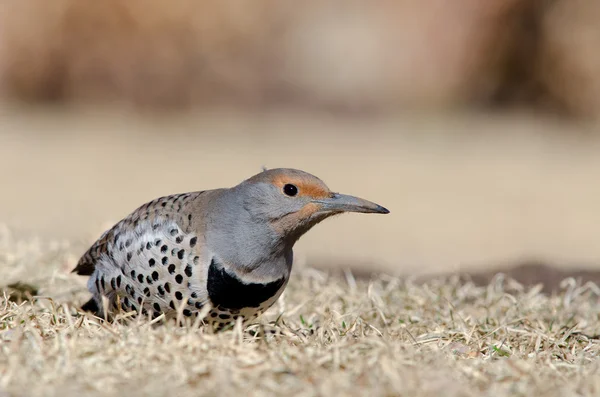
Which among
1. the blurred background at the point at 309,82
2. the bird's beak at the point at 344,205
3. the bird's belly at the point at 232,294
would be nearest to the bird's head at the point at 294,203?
the bird's beak at the point at 344,205

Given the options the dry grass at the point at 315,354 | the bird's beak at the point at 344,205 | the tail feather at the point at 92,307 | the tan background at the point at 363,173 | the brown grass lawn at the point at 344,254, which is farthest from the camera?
the tan background at the point at 363,173

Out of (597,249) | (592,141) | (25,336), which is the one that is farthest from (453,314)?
(592,141)

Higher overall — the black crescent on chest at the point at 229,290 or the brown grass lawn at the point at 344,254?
the black crescent on chest at the point at 229,290

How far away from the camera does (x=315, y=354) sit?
3.69 m

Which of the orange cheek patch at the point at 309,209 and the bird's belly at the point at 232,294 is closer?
the bird's belly at the point at 232,294

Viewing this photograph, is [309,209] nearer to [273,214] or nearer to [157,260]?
[273,214]

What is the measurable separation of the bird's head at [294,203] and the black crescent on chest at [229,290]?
27 centimetres

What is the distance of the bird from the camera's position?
4070mm

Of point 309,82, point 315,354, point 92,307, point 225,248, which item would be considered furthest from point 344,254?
point 309,82

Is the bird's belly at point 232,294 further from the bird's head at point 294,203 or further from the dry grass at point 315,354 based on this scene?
the bird's head at point 294,203

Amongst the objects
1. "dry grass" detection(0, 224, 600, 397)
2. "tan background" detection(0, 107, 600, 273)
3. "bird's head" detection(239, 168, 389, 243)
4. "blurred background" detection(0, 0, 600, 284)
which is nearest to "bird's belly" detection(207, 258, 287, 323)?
"dry grass" detection(0, 224, 600, 397)

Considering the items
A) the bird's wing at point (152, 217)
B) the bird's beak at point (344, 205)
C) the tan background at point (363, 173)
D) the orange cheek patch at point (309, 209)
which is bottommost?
the tan background at point (363, 173)

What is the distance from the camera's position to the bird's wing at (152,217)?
168 inches

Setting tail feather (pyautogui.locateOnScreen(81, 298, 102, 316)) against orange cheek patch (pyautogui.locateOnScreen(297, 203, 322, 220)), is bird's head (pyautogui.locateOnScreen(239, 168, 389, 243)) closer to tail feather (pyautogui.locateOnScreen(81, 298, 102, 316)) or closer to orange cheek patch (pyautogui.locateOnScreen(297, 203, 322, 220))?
orange cheek patch (pyautogui.locateOnScreen(297, 203, 322, 220))
